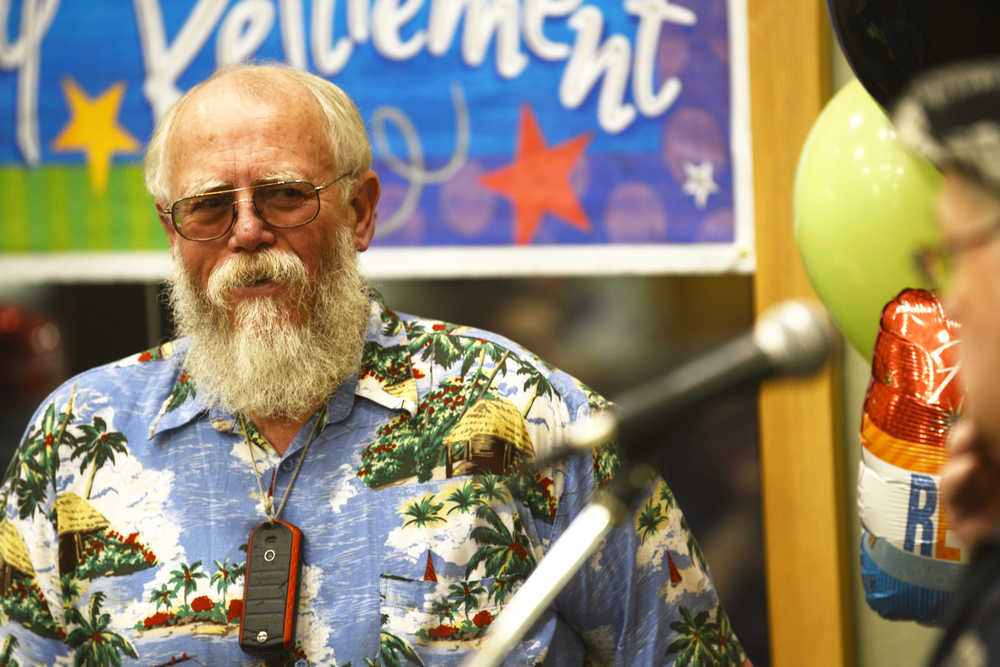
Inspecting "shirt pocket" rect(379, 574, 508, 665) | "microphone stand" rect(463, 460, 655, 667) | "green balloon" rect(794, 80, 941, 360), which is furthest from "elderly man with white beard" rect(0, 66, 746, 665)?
"microphone stand" rect(463, 460, 655, 667)

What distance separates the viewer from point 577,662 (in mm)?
1634

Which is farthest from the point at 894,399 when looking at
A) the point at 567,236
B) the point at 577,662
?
the point at 567,236

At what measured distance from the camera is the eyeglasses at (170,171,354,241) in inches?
65.0

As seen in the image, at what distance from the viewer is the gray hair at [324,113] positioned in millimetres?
1724

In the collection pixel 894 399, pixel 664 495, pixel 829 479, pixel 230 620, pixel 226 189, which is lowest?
pixel 829 479

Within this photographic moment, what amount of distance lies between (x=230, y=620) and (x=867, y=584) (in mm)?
888

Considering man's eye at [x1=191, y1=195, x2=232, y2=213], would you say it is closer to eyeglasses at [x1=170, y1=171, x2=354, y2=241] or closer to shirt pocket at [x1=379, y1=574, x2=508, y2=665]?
eyeglasses at [x1=170, y1=171, x2=354, y2=241]

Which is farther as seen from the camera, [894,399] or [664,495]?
[664,495]

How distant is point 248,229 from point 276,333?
0.18 m

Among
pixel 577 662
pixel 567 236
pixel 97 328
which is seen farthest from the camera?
pixel 97 328

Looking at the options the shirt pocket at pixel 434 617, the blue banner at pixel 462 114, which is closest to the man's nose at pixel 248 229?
the shirt pocket at pixel 434 617

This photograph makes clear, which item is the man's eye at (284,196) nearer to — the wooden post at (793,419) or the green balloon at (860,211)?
the green balloon at (860,211)

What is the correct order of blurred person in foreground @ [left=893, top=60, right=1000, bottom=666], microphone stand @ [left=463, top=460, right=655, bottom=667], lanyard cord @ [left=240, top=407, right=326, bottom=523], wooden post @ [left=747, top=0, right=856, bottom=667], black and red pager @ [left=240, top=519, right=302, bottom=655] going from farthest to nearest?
wooden post @ [left=747, top=0, right=856, bottom=667] → lanyard cord @ [left=240, top=407, right=326, bottom=523] → black and red pager @ [left=240, top=519, right=302, bottom=655] → microphone stand @ [left=463, top=460, right=655, bottom=667] → blurred person in foreground @ [left=893, top=60, right=1000, bottom=666]

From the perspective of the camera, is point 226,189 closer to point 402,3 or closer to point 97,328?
point 402,3
